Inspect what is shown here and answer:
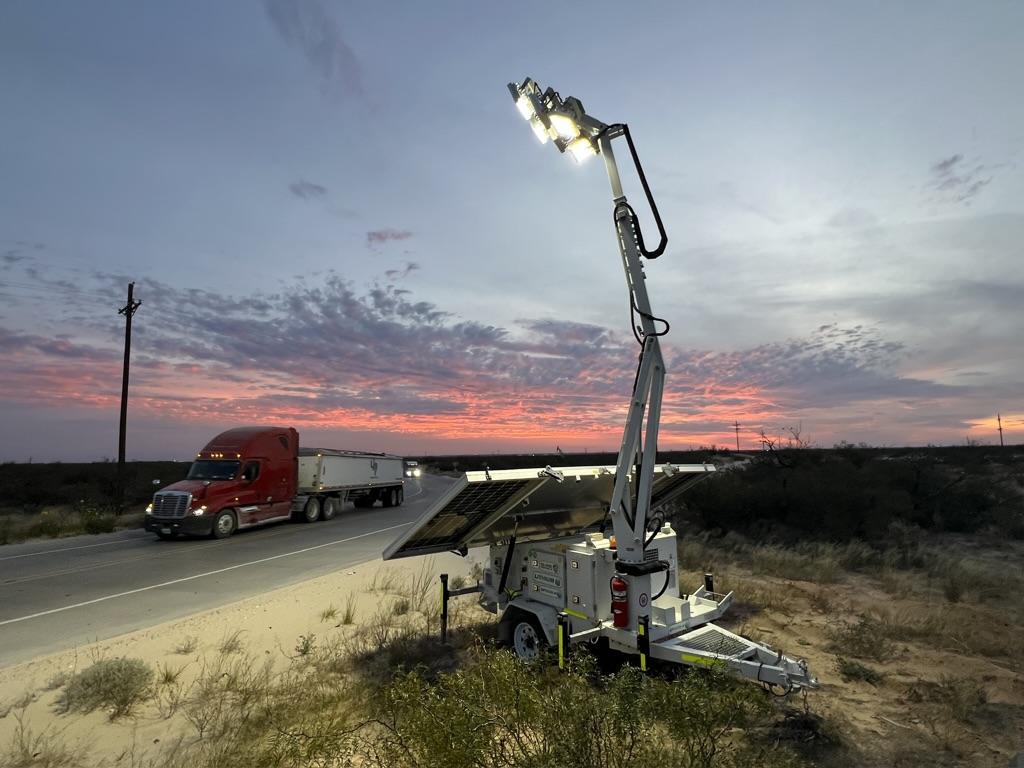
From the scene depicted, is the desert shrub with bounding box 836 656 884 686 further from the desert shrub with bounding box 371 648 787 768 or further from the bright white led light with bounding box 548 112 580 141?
the bright white led light with bounding box 548 112 580 141

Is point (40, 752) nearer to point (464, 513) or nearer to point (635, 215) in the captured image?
point (464, 513)

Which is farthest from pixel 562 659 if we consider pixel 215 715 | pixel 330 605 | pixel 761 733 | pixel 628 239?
pixel 330 605

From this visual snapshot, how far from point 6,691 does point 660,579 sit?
7.80m

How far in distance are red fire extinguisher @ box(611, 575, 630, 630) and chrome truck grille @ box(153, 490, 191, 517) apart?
16.7 m

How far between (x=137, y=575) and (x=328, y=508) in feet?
38.3

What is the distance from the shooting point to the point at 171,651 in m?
7.67

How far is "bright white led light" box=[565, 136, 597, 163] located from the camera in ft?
21.3

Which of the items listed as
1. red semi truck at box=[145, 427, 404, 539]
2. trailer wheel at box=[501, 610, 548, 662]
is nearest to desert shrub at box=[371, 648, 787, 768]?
trailer wheel at box=[501, 610, 548, 662]

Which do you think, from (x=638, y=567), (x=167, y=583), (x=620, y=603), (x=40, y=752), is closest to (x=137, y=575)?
(x=167, y=583)

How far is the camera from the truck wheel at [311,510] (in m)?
23.2

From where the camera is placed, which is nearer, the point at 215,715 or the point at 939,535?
the point at 215,715

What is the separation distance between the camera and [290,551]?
53.1 feet

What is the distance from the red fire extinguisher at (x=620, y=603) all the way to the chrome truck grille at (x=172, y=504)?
→ 16.7m

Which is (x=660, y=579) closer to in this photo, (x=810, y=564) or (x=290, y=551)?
(x=810, y=564)
